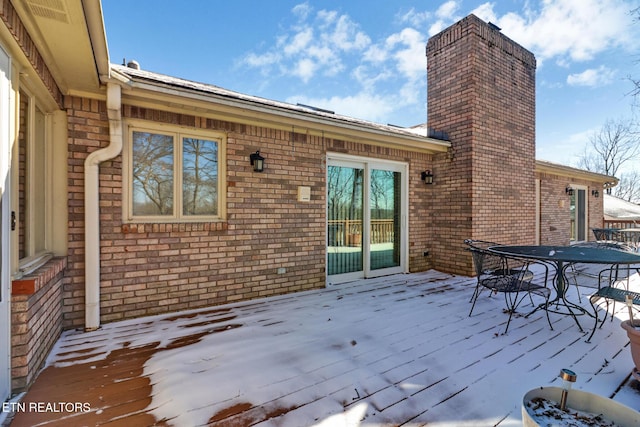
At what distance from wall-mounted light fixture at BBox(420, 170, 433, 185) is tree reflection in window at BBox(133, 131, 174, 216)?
4674mm

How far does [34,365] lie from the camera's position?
220 centimetres

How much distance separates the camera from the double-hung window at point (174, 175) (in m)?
3.44

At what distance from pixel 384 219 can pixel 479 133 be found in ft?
8.19

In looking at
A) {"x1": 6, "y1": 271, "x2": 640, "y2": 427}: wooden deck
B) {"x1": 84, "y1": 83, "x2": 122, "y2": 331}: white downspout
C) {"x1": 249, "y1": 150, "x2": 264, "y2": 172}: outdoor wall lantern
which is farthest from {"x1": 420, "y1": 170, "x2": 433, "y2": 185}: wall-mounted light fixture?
{"x1": 84, "y1": 83, "x2": 122, "y2": 331}: white downspout

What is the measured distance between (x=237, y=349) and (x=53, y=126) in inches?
118

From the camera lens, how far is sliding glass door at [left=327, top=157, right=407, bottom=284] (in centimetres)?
502

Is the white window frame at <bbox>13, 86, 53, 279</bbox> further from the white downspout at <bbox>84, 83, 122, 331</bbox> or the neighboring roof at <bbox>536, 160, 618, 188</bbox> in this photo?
the neighboring roof at <bbox>536, 160, 618, 188</bbox>

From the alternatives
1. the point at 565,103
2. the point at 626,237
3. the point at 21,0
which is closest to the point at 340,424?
the point at 21,0

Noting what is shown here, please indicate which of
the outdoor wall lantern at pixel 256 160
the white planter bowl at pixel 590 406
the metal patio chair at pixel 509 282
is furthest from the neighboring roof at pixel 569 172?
the white planter bowl at pixel 590 406

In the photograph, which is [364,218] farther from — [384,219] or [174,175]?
[174,175]

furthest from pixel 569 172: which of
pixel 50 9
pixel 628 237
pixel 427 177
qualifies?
pixel 50 9

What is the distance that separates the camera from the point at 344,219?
5125 mm

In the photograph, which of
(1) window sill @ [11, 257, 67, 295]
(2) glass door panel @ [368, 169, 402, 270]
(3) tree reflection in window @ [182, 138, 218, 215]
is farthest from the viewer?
(2) glass door panel @ [368, 169, 402, 270]

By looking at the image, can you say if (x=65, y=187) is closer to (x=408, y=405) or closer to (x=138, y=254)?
(x=138, y=254)
